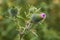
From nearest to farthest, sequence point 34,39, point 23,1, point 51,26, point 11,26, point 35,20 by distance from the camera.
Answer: point 35,20 < point 34,39 < point 23,1 < point 11,26 < point 51,26

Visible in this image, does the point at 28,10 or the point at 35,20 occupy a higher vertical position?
the point at 28,10

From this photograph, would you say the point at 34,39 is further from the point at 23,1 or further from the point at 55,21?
the point at 55,21

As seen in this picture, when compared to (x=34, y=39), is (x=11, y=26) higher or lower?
higher

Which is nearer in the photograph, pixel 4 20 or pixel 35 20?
pixel 35 20

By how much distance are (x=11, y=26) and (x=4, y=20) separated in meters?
0.31

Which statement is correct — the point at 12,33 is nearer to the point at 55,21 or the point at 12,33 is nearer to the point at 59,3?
the point at 55,21

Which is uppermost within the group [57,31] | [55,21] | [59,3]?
[59,3]

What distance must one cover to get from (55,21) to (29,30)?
6.72 feet

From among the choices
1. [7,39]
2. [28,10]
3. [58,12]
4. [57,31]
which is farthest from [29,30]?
[58,12]

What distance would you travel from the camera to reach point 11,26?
3.16 metres

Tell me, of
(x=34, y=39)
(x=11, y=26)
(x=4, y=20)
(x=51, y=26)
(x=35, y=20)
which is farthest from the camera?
(x=51, y=26)

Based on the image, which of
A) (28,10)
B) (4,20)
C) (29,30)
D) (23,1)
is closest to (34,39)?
(29,30)

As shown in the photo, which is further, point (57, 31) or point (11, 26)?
point (57, 31)

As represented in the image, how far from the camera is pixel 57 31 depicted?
143 inches
